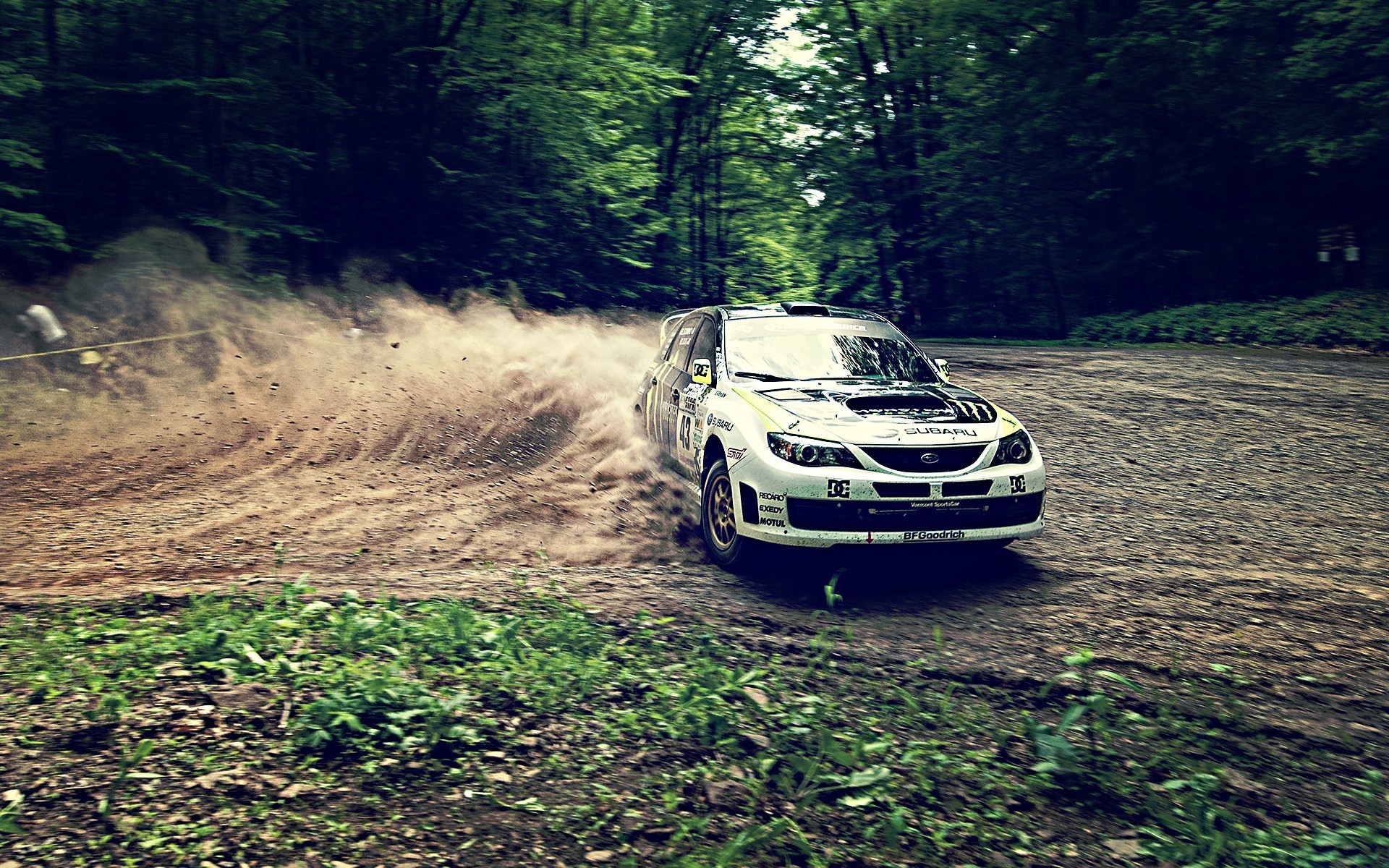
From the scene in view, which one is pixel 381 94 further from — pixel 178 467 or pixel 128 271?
pixel 178 467

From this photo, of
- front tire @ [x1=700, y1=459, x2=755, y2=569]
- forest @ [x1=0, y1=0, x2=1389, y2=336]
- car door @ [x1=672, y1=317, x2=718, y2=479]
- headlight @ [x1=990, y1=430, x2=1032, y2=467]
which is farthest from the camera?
forest @ [x1=0, y1=0, x2=1389, y2=336]

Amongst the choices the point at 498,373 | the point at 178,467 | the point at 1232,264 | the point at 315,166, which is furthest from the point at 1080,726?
the point at 1232,264

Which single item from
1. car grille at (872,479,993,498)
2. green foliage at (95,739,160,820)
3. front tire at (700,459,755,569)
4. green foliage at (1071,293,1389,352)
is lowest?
green foliage at (95,739,160,820)

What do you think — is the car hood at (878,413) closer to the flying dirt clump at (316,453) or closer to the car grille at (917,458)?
the car grille at (917,458)

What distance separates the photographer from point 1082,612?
612 cm

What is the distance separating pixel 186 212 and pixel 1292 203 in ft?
86.0

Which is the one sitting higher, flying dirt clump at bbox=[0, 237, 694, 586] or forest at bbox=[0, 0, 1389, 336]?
forest at bbox=[0, 0, 1389, 336]

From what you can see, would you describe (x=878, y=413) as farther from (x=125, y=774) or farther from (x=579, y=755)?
(x=125, y=774)

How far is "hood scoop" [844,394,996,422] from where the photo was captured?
6820 mm

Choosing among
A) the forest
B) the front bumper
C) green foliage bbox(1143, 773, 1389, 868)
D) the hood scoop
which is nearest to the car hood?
the hood scoop

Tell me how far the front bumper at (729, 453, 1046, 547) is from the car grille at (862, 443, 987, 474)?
6 cm

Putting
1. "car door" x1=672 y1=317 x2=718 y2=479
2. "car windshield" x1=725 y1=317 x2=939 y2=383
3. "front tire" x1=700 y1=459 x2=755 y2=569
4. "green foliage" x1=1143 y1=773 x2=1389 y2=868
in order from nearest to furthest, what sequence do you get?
"green foliage" x1=1143 y1=773 x2=1389 y2=868 < "front tire" x1=700 y1=459 x2=755 y2=569 < "car windshield" x1=725 y1=317 x2=939 y2=383 < "car door" x1=672 y1=317 x2=718 y2=479

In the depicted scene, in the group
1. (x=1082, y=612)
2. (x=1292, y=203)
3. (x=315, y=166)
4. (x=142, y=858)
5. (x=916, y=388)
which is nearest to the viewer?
(x=142, y=858)

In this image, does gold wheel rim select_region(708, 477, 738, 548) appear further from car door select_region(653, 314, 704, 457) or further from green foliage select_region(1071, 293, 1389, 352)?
green foliage select_region(1071, 293, 1389, 352)
